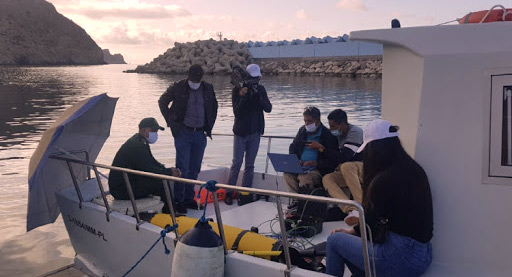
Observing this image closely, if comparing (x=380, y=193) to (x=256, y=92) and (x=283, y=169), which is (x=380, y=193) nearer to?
(x=283, y=169)

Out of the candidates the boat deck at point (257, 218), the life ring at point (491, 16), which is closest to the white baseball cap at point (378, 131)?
the life ring at point (491, 16)

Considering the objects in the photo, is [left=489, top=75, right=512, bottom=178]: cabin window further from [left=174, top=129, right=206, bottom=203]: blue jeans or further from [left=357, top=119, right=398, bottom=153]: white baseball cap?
[left=174, top=129, right=206, bottom=203]: blue jeans

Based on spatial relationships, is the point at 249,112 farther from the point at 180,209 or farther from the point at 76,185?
the point at 76,185

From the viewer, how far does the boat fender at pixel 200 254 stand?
14.1ft

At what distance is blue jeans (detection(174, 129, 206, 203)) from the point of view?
710 cm

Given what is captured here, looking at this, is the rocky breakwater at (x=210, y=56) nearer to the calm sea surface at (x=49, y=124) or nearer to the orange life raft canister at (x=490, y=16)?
the calm sea surface at (x=49, y=124)

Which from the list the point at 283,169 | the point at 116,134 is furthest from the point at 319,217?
the point at 116,134

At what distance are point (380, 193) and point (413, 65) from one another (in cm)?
122

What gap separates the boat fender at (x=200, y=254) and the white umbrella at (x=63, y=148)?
2.30 metres

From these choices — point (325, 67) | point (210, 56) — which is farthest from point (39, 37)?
point (325, 67)

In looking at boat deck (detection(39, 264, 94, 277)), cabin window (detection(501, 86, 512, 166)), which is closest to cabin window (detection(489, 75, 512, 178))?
cabin window (detection(501, 86, 512, 166))

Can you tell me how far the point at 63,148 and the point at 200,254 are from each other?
3298mm

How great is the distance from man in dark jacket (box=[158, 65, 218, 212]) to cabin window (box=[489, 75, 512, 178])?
13.2 feet

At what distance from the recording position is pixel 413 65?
4293 millimetres
